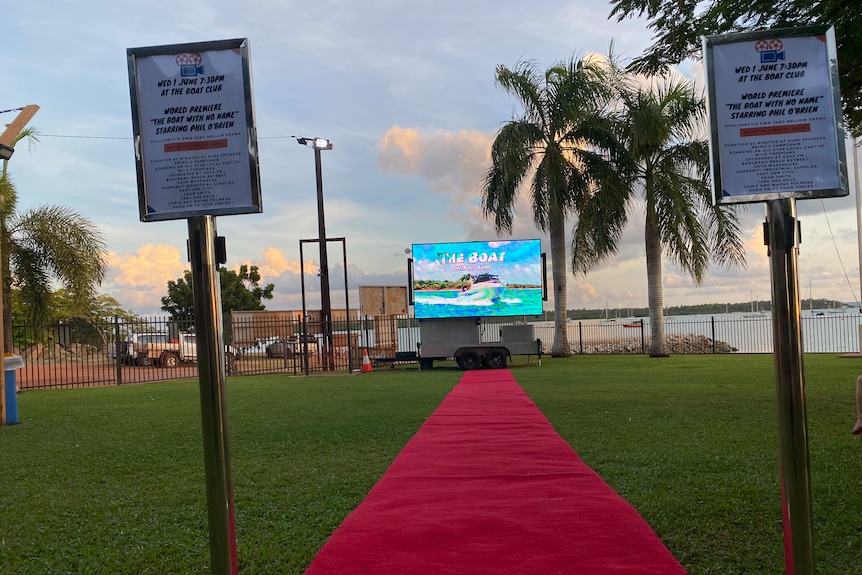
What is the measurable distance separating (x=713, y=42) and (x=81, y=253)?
19238mm

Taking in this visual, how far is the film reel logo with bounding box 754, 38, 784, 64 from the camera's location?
2.85 meters

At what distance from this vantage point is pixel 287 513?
4758 millimetres

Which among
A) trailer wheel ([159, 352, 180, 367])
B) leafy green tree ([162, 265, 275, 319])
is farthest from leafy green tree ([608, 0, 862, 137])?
leafy green tree ([162, 265, 275, 319])

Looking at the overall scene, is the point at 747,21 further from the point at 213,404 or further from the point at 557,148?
the point at 557,148

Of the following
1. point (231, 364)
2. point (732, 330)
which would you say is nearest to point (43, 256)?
point (231, 364)

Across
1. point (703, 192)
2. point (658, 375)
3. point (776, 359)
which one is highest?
point (703, 192)

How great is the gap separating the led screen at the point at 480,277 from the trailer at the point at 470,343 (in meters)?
0.45

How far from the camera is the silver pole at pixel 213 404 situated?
2.81 meters

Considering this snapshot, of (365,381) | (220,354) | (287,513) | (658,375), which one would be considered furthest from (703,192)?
(220,354)

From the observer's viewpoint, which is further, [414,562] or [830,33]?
[414,562]

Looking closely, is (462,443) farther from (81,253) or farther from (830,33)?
(81,253)

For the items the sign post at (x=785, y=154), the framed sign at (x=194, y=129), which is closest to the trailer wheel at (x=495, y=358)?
the sign post at (x=785, y=154)

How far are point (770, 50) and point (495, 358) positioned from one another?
17952mm

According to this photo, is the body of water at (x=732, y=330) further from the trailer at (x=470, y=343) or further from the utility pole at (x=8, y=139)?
the utility pole at (x=8, y=139)
